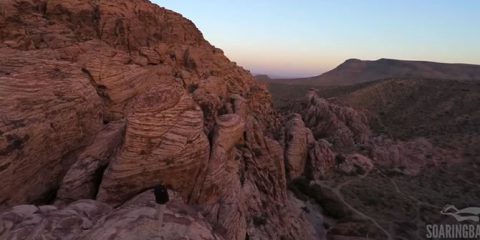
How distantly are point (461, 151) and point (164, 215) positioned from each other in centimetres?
5569

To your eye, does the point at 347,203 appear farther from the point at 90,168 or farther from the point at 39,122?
the point at 39,122

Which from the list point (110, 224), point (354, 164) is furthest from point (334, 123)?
point (110, 224)

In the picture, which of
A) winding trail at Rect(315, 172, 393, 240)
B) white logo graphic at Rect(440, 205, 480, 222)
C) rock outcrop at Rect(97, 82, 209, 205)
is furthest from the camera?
white logo graphic at Rect(440, 205, 480, 222)

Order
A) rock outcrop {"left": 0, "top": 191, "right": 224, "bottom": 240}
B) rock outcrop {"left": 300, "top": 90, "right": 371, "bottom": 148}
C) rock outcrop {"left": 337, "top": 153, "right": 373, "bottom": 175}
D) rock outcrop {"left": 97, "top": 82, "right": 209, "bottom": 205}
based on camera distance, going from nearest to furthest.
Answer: rock outcrop {"left": 0, "top": 191, "right": 224, "bottom": 240} → rock outcrop {"left": 97, "top": 82, "right": 209, "bottom": 205} → rock outcrop {"left": 337, "top": 153, "right": 373, "bottom": 175} → rock outcrop {"left": 300, "top": 90, "right": 371, "bottom": 148}

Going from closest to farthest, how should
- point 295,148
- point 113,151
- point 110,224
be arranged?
point 110,224 < point 113,151 < point 295,148

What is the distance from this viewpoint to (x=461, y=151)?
5606 centimetres

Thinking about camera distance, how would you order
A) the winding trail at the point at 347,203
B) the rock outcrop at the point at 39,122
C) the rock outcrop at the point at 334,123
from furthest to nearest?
the rock outcrop at the point at 334,123
the winding trail at the point at 347,203
the rock outcrop at the point at 39,122

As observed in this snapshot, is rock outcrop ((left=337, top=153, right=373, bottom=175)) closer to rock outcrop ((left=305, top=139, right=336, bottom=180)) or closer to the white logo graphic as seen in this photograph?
rock outcrop ((left=305, top=139, right=336, bottom=180))

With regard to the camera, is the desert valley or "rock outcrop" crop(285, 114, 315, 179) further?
"rock outcrop" crop(285, 114, 315, 179)

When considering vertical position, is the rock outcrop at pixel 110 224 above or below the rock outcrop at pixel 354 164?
above

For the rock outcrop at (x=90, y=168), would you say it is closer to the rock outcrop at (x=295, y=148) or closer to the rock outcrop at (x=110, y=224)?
the rock outcrop at (x=110, y=224)

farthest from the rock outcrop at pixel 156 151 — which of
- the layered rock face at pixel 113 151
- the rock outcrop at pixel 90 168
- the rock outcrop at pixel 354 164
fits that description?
the rock outcrop at pixel 354 164

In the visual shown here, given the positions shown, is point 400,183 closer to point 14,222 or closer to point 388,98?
point 14,222

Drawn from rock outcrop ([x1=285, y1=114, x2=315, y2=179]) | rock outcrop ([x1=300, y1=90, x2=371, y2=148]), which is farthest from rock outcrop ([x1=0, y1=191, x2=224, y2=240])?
rock outcrop ([x1=300, y1=90, x2=371, y2=148])
